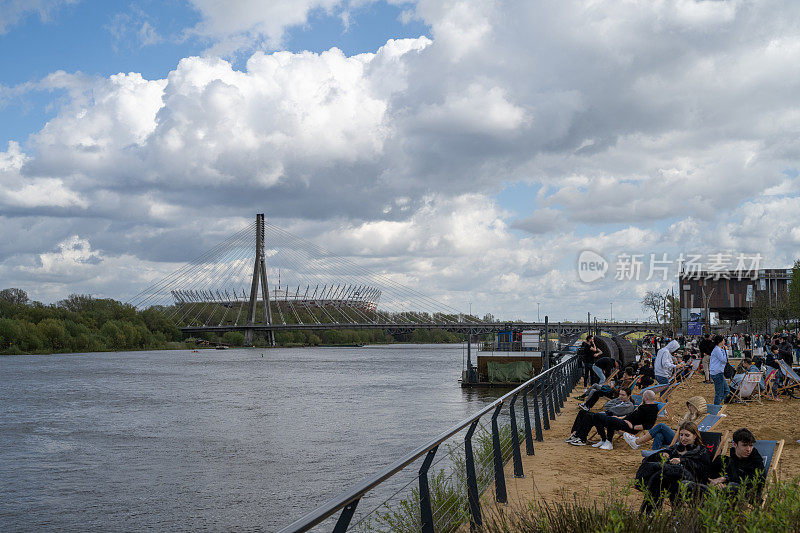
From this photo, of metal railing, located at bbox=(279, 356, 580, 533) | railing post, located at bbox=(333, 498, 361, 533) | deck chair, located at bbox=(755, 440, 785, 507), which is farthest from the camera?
deck chair, located at bbox=(755, 440, 785, 507)

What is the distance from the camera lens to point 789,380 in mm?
19625

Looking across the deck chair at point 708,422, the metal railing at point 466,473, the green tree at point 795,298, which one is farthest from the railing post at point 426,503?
the green tree at point 795,298

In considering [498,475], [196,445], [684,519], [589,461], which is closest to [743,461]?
[498,475]

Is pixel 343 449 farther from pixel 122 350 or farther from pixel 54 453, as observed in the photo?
pixel 122 350

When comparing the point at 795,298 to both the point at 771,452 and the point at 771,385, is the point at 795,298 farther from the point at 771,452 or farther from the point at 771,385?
the point at 771,452

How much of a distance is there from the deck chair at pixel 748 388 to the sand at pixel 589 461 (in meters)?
0.79

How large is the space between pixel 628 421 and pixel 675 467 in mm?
4891

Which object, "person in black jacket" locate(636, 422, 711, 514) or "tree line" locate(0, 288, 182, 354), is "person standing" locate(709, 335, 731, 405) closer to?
"person in black jacket" locate(636, 422, 711, 514)

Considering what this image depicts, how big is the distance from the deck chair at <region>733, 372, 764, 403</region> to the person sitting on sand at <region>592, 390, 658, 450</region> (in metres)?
6.87

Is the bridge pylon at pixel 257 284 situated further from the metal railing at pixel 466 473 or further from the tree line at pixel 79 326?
the metal railing at pixel 466 473

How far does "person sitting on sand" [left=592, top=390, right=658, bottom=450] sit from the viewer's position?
456 inches

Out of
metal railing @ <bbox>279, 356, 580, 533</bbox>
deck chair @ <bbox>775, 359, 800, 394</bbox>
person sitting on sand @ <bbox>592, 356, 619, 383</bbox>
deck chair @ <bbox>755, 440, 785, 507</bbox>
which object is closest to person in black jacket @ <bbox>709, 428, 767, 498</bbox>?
deck chair @ <bbox>755, 440, 785, 507</bbox>

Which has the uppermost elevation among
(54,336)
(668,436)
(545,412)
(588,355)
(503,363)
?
(588,355)

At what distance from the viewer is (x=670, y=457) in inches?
305
